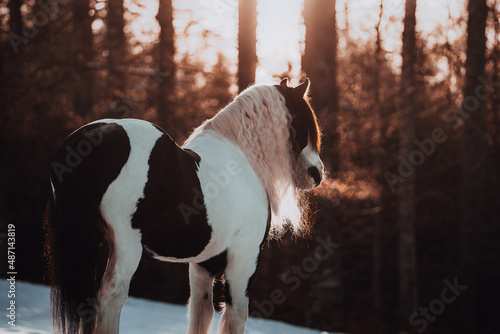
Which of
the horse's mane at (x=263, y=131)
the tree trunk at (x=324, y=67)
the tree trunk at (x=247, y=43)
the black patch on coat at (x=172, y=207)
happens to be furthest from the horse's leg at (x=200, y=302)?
the tree trunk at (x=247, y=43)

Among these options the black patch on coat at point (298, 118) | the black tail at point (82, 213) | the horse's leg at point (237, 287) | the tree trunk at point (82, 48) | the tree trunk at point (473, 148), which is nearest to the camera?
the black tail at point (82, 213)

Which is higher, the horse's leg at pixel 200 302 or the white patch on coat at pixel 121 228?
the white patch on coat at pixel 121 228

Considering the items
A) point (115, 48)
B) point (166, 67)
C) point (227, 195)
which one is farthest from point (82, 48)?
point (227, 195)

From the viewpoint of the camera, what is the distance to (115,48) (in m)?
10.6

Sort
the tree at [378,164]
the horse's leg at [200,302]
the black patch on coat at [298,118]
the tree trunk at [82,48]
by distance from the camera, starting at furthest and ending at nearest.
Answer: the tree at [378,164]
the tree trunk at [82,48]
the black patch on coat at [298,118]
the horse's leg at [200,302]

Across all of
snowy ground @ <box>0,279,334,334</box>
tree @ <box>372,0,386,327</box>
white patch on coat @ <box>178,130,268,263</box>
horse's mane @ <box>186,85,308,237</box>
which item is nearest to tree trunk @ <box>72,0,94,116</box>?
snowy ground @ <box>0,279,334,334</box>

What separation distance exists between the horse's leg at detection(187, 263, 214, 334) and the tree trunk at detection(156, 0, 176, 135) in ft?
26.0

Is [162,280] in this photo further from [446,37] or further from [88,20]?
[446,37]

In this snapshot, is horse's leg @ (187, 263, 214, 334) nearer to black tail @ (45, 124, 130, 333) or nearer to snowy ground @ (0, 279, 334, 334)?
black tail @ (45, 124, 130, 333)

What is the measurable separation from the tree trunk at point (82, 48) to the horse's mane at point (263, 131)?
658 cm

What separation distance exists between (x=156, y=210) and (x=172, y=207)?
0.09 m

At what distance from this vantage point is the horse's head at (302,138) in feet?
12.2

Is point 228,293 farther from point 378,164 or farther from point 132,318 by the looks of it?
point 378,164

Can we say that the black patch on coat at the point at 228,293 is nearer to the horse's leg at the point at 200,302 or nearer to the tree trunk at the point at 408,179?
the horse's leg at the point at 200,302
